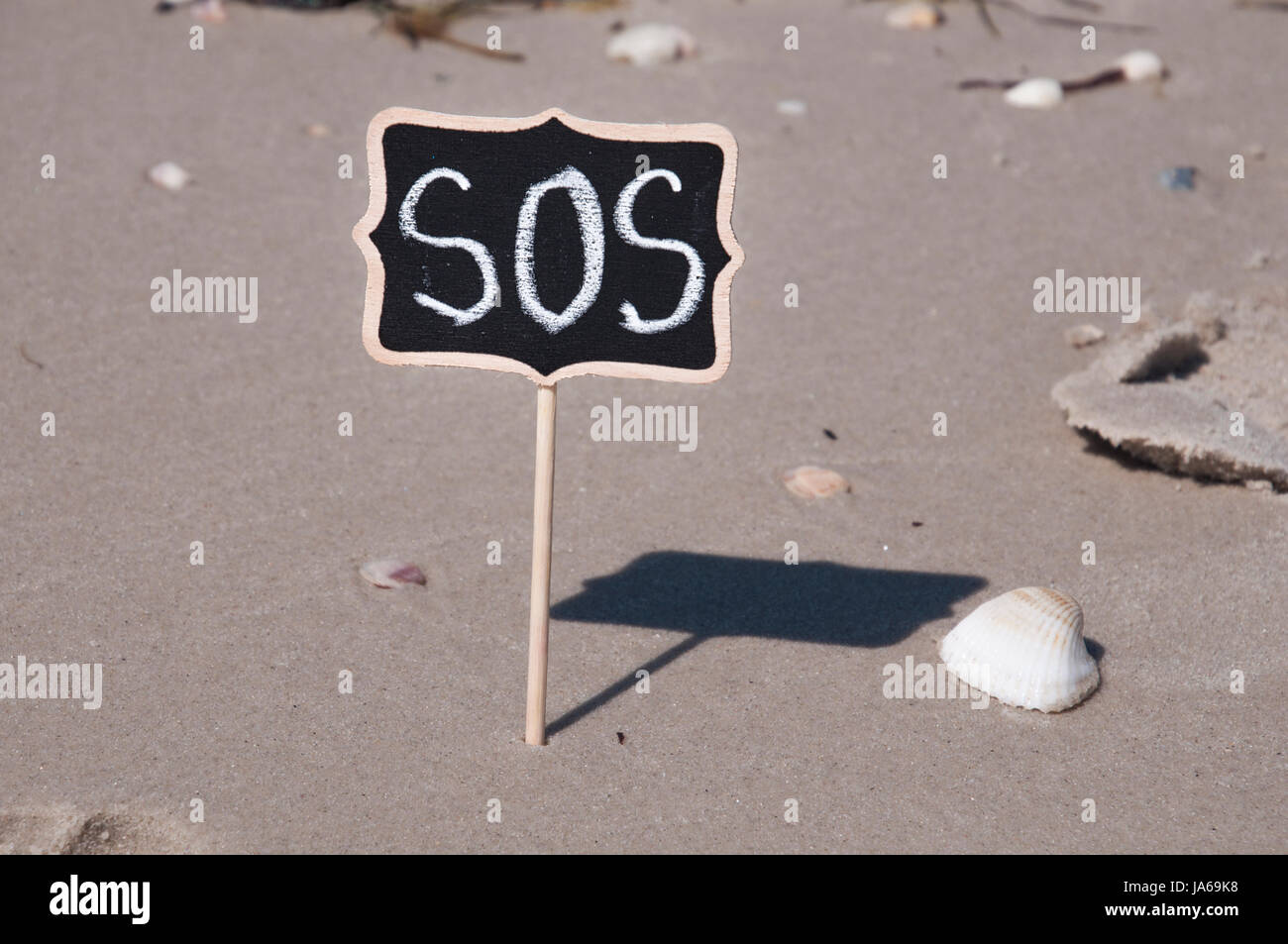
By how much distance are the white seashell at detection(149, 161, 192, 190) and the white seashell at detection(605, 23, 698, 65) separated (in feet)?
6.81

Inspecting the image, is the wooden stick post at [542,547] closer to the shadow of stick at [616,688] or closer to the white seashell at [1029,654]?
the shadow of stick at [616,688]

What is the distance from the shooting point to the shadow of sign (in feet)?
10.1

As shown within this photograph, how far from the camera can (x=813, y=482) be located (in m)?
3.56

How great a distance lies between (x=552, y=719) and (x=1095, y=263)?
2.93 meters

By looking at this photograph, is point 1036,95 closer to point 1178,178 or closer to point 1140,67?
point 1140,67

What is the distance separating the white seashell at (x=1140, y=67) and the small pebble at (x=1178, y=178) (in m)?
0.88

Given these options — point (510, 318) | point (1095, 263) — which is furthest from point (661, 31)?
point (510, 318)

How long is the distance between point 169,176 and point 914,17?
3.68 metres

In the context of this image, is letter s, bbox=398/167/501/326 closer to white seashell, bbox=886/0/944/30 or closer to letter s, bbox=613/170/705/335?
letter s, bbox=613/170/705/335

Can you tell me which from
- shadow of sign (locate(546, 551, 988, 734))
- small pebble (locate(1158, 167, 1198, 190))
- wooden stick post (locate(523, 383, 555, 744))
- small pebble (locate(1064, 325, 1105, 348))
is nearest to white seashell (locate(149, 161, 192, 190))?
shadow of sign (locate(546, 551, 988, 734))

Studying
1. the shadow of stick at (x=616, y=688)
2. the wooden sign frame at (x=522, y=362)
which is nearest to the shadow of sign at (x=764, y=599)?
the shadow of stick at (x=616, y=688)

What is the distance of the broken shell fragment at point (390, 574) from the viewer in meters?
3.11

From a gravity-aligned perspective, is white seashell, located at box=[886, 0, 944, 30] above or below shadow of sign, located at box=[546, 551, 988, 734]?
above

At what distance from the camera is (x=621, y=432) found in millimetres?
3793
